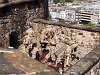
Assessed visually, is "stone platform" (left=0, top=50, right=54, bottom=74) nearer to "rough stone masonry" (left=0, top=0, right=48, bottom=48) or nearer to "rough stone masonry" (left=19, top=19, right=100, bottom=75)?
"rough stone masonry" (left=0, top=0, right=48, bottom=48)

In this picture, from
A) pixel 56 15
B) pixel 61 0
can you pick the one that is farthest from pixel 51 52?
pixel 61 0

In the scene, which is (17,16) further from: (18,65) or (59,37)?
(18,65)

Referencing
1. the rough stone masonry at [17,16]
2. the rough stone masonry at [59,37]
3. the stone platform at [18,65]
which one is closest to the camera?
the stone platform at [18,65]

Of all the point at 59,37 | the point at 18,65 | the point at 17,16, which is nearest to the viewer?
the point at 18,65

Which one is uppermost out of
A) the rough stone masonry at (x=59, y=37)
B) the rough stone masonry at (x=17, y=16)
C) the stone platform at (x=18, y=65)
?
the stone platform at (x=18, y=65)

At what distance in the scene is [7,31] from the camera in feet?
27.8

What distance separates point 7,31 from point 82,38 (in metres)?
2.03

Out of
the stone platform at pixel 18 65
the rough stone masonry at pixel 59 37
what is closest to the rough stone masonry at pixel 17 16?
the rough stone masonry at pixel 59 37

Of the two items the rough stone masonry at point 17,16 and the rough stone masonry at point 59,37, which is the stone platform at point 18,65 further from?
the rough stone masonry at point 59,37

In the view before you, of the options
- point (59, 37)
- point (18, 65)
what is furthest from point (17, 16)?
point (18, 65)

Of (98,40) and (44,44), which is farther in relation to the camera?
(44,44)

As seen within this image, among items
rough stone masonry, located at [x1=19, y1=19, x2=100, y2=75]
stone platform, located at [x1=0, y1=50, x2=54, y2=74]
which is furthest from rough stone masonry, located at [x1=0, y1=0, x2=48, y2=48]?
stone platform, located at [x1=0, y1=50, x2=54, y2=74]

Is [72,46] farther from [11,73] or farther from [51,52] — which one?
[11,73]

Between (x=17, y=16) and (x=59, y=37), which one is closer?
(x=17, y=16)
